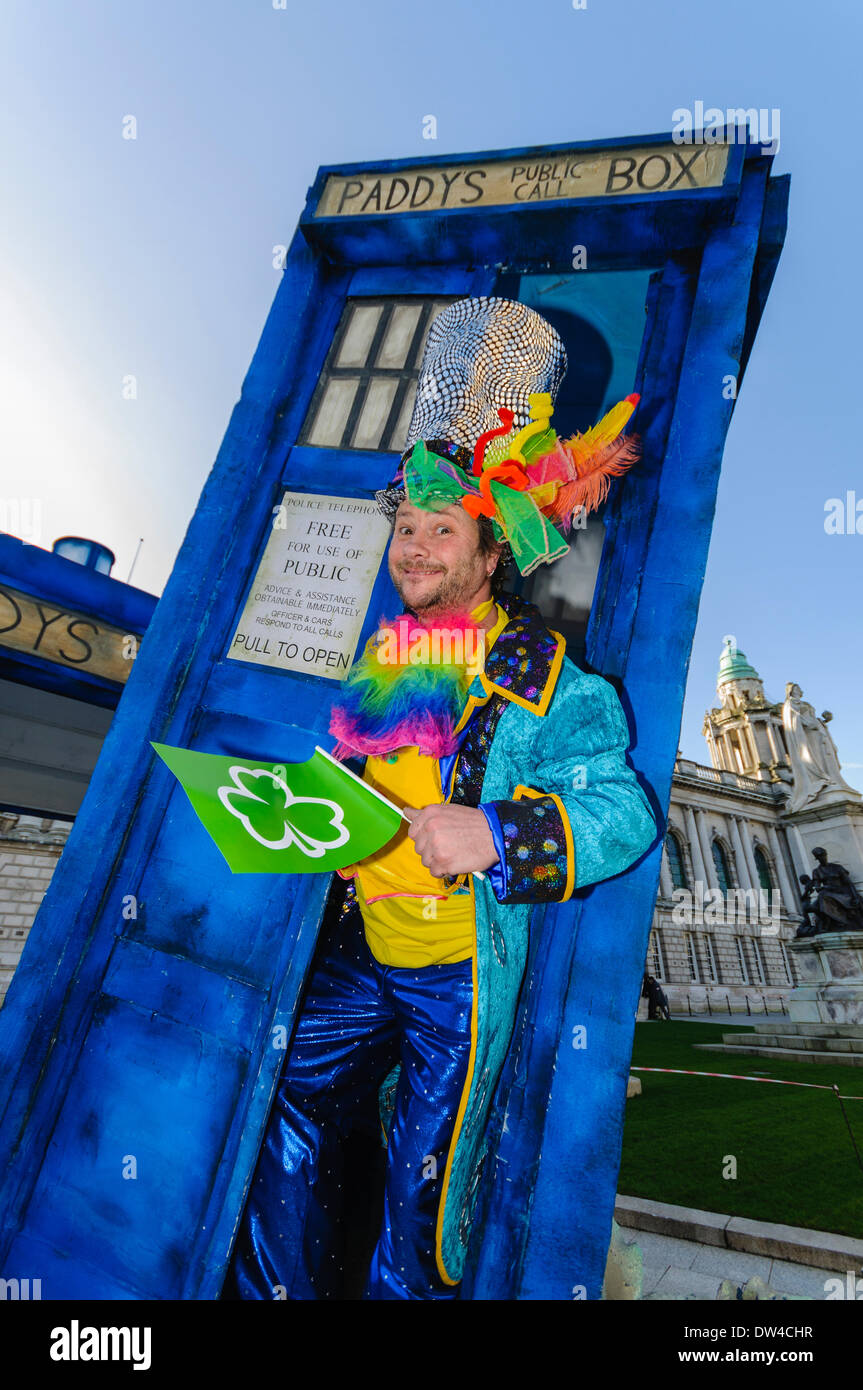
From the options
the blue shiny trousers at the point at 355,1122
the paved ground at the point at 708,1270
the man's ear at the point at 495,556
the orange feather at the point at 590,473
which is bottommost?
the paved ground at the point at 708,1270

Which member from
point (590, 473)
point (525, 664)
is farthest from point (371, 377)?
point (525, 664)

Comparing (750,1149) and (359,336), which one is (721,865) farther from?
(359,336)

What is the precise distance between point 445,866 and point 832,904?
730 inches

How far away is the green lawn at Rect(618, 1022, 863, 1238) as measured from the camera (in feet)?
14.8

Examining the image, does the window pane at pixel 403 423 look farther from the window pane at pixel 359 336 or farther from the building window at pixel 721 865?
the building window at pixel 721 865

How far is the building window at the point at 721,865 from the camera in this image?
37.8 meters

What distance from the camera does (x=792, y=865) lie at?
4019cm

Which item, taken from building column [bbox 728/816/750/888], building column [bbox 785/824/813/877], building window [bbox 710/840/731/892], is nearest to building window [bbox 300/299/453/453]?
building window [bbox 710/840/731/892]

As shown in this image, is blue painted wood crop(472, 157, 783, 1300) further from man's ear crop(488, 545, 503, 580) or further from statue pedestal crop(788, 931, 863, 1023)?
statue pedestal crop(788, 931, 863, 1023)

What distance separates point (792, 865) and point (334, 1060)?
4571 centimetres

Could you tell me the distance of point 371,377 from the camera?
347 cm

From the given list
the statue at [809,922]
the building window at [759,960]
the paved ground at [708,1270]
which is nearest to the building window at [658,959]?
the building window at [759,960]

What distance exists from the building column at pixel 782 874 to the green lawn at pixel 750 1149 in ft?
112
